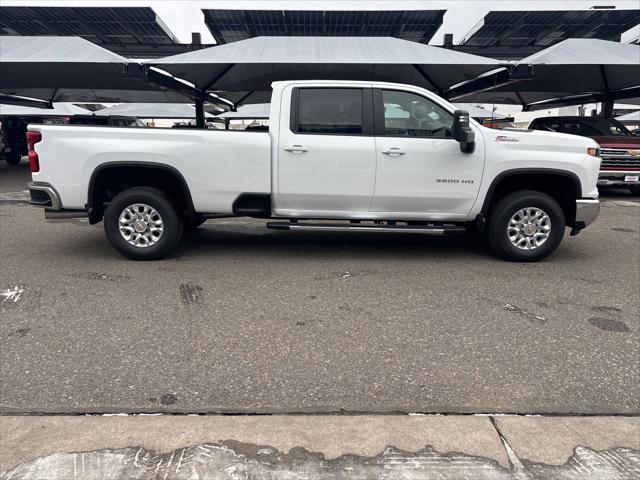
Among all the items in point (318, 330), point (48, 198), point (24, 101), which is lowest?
point (318, 330)

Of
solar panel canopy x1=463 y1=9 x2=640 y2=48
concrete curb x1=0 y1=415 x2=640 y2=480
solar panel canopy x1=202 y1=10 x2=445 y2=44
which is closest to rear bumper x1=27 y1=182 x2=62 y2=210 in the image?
concrete curb x1=0 y1=415 x2=640 y2=480

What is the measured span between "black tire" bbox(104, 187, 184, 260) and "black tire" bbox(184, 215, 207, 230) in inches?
14.9

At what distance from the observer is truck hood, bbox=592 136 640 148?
34.7 feet

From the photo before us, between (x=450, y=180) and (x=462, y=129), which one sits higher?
(x=462, y=129)

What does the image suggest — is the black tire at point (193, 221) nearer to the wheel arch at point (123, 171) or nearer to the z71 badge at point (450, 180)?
the wheel arch at point (123, 171)

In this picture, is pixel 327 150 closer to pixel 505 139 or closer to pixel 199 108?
pixel 505 139

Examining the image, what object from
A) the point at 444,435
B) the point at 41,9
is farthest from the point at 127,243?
the point at 41,9

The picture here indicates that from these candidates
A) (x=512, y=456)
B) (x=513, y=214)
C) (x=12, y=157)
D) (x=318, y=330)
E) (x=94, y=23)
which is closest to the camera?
(x=512, y=456)

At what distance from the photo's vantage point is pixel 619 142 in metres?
10.6

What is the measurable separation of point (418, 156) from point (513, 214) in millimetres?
1329

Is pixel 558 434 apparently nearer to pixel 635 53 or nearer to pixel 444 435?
pixel 444 435

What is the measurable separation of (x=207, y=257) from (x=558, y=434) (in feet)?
14.4

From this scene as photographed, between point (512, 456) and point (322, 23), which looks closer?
point (512, 456)

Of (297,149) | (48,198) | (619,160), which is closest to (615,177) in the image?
(619,160)
